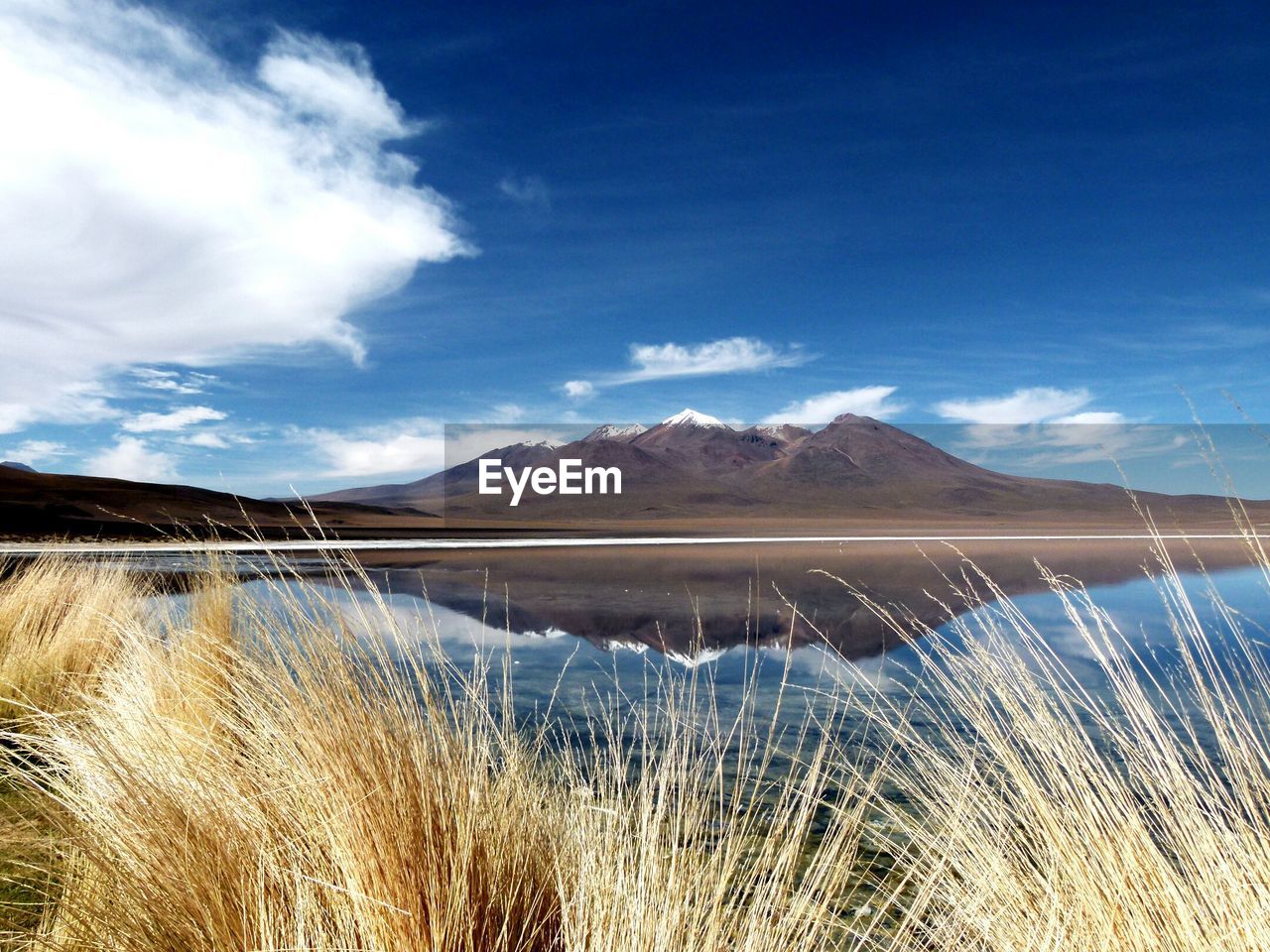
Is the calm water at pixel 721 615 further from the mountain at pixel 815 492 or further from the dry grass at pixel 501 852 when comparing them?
the mountain at pixel 815 492

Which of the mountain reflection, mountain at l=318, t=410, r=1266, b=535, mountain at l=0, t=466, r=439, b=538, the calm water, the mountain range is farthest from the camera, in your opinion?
mountain at l=318, t=410, r=1266, b=535

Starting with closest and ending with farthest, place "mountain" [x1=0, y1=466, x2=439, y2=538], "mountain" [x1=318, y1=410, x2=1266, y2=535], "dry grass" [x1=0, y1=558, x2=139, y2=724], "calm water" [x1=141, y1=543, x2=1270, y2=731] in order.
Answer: "dry grass" [x1=0, y1=558, x2=139, y2=724]
"calm water" [x1=141, y1=543, x2=1270, y2=731]
"mountain" [x1=0, y1=466, x2=439, y2=538]
"mountain" [x1=318, y1=410, x2=1266, y2=535]

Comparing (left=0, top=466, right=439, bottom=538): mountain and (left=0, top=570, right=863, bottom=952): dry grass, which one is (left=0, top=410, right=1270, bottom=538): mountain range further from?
(left=0, top=570, right=863, bottom=952): dry grass

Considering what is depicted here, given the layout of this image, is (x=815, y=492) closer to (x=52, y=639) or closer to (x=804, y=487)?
(x=804, y=487)

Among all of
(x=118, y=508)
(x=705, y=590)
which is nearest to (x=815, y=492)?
(x=118, y=508)

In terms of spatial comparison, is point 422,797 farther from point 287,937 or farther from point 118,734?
point 118,734

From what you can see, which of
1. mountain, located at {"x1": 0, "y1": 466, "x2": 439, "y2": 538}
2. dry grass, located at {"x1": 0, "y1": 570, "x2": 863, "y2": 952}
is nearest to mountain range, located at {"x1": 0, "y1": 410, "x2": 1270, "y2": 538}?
mountain, located at {"x1": 0, "y1": 466, "x2": 439, "y2": 538}

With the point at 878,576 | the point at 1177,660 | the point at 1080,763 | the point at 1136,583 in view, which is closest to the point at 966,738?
the point at 1080,763
